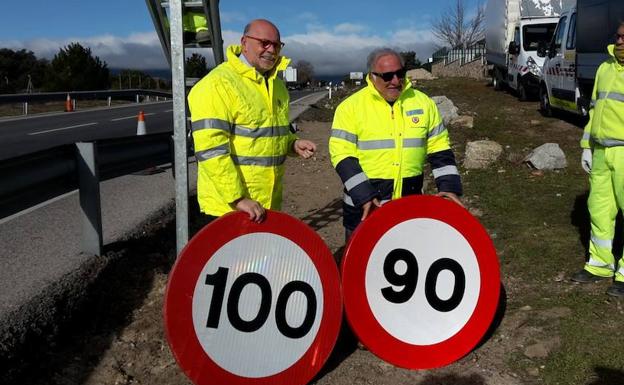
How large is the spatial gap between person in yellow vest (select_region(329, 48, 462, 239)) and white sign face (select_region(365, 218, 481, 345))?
1.16 ft

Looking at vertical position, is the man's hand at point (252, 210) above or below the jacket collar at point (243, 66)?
below

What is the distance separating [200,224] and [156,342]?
2891 millimetres

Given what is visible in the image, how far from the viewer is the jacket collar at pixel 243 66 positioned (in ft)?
11.9

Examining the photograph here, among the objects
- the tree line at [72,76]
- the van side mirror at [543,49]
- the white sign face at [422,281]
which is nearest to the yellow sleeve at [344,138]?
the white sign face at [422,281]

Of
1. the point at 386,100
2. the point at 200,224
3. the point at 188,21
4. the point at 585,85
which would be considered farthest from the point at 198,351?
the point at 585,85

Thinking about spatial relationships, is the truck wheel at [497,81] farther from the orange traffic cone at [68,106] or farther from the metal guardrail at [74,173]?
the metal guardrail at [74,173]

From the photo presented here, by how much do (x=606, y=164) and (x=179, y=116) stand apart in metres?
3.25

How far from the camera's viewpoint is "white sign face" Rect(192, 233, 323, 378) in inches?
128

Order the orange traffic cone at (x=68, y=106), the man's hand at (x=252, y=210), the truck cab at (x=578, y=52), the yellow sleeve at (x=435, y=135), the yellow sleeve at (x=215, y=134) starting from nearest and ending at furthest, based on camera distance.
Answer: the man's hand at (x=252, y=210) → the yellow sleeve at (x=215, y=134) → the yellow sleeve at (x=435, y=135) → the truck cab at (x=578, y=52) → the orange traffic cone at (x=68, y=106)

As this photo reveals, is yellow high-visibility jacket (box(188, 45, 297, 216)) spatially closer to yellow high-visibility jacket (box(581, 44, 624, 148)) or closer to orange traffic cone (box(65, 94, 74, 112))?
yellow high-visibility jacket (box(581, 44, 624, 148))

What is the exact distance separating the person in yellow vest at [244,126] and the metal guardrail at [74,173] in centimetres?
136

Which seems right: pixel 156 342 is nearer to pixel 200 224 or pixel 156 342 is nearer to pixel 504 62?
pixel 200 224

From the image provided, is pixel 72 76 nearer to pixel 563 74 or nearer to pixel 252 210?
pixel 563 74

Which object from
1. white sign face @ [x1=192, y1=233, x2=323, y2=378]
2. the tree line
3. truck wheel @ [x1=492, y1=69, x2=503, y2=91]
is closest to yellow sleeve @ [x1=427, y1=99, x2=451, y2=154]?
white sign face @ [x1=192, y1=233, x2=323, y2=378]
